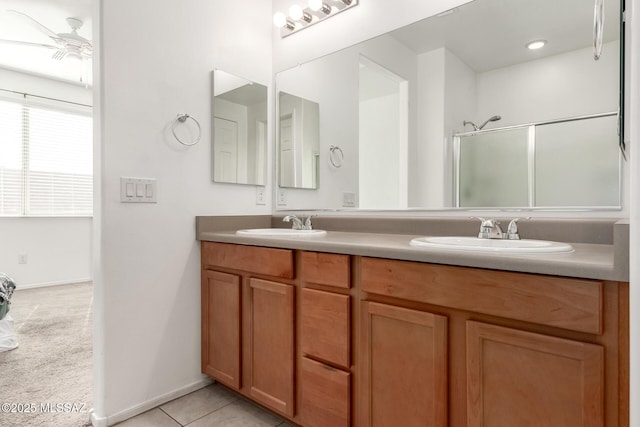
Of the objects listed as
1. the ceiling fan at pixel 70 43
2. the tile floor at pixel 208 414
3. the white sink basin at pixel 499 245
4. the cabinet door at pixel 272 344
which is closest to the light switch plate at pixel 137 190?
the cabinet door at pixel 272 344

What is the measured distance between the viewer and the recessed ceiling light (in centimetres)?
141

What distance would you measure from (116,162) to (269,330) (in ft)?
3.29

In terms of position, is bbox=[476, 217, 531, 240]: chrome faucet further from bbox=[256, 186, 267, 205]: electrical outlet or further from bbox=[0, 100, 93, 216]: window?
bbox=[0, 100, 93, 216]: window

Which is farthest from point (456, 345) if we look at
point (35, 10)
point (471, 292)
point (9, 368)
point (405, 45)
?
point (35, 10)

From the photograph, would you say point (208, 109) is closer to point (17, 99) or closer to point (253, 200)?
point (253, 200)

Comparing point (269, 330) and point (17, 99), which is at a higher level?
point (17, 99)

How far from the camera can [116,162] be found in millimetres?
1603

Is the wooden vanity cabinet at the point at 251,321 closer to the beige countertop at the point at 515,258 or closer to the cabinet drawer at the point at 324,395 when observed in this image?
the cabinet drawer at the point at 324,395

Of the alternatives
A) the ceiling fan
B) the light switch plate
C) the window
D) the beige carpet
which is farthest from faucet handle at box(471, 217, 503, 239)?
the window

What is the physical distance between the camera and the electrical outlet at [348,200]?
2.01 meters

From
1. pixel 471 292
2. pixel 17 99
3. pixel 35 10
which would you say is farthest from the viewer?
pixel 17 99

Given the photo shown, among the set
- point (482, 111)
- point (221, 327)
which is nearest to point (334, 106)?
point (482, 111)

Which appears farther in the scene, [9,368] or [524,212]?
[9,368]

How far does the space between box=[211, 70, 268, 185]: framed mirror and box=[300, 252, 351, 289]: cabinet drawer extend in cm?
88
